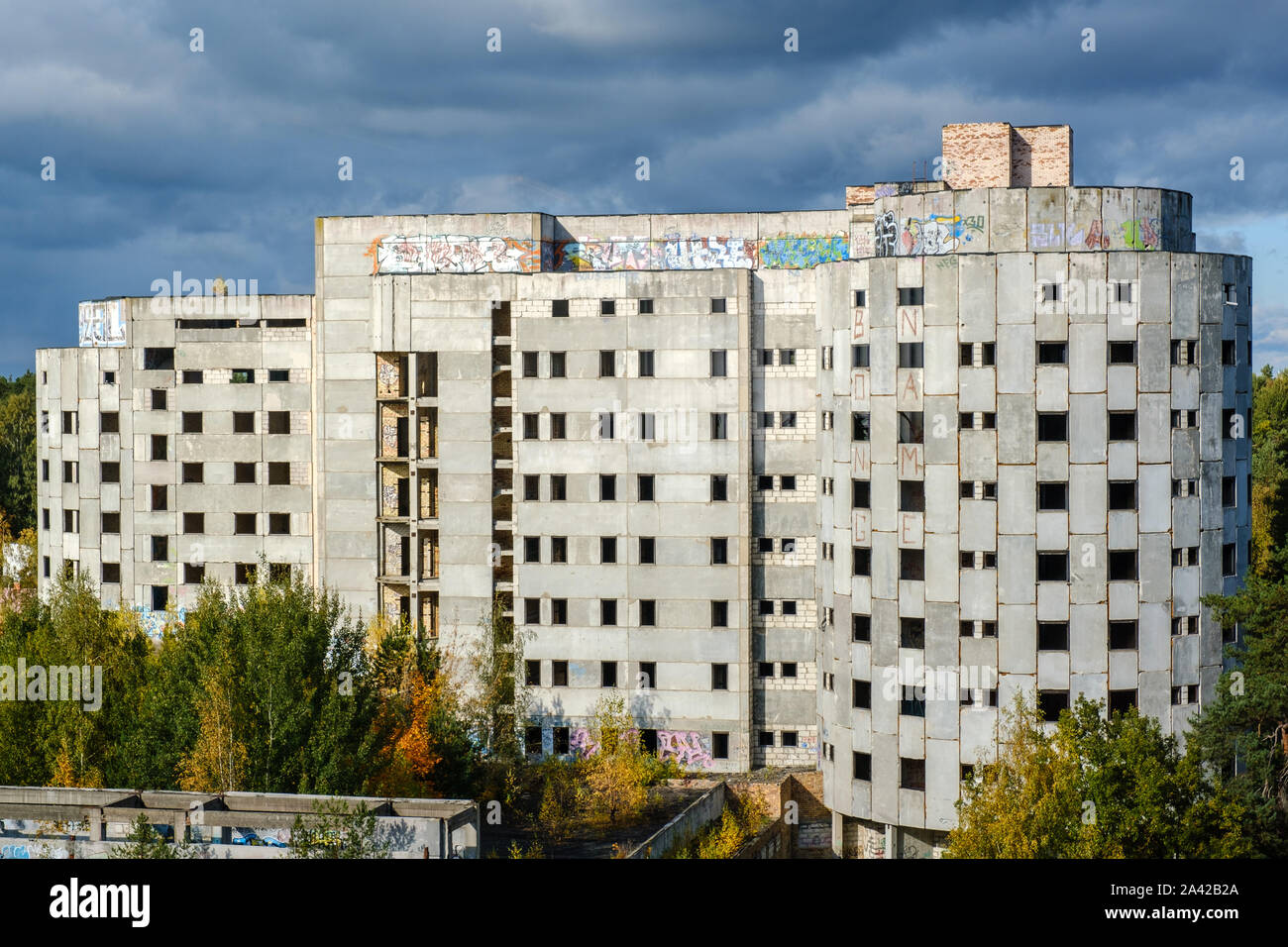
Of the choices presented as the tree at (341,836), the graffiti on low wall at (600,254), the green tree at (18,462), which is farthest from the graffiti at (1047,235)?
the green tree at (18,462)

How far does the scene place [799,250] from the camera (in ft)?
214

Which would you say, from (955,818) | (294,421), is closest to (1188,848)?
(955,818)

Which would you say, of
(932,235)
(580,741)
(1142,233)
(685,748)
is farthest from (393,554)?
(1142,233)

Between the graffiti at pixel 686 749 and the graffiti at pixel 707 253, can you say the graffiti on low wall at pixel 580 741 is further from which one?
the graffiti at pixel 707 253

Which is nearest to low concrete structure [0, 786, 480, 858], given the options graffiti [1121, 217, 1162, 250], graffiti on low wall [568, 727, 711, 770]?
graffiti on low wall [568, 727, 711, 770]

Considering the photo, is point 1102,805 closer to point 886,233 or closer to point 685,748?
point 685,748

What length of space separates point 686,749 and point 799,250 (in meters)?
24.4

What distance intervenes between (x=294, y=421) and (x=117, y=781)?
26322 millimetres

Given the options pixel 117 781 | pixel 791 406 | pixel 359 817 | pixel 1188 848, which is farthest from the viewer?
pixel 791 406

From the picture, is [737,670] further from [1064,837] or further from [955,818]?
[1064,837]

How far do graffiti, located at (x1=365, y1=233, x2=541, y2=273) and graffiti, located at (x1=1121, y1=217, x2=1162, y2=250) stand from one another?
26.8m

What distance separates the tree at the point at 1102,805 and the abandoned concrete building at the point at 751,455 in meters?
7.30

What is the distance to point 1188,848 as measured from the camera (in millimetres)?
40625

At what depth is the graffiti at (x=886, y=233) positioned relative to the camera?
5725 centimetres
